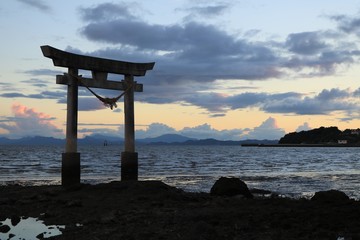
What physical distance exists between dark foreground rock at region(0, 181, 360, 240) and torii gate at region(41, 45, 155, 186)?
70.2 inches

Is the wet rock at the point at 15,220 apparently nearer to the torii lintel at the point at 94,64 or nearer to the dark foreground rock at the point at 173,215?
the dark foreground rock at the point at 173,215

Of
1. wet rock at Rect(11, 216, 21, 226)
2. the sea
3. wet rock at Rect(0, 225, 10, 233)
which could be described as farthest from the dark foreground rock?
the sea

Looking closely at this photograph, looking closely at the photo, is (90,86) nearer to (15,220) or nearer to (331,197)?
(15,220)

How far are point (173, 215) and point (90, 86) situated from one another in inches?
327

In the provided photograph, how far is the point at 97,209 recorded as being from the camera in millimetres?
12414

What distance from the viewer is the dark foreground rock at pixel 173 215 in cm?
891

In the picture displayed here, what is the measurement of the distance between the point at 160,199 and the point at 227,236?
5.43 metres

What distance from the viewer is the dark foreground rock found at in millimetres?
8914

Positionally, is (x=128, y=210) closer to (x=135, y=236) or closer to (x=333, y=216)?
(x=135, y=236)

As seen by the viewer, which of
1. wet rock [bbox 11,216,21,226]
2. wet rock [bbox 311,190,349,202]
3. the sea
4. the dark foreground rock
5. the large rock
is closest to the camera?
the dark foreground rock

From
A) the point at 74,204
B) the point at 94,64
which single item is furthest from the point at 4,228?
the point at 94,64

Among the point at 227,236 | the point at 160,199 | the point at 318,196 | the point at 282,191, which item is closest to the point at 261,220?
the point at 227,236

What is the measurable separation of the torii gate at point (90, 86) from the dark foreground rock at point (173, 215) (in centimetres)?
178

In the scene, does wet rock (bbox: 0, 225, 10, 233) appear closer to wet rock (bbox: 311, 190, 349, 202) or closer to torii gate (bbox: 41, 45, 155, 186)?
torii gate (bbox: 41, 45, 155, 186)
